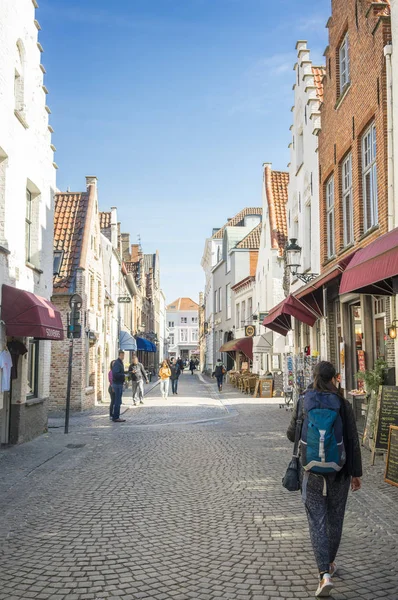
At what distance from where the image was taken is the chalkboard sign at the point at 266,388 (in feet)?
84.0

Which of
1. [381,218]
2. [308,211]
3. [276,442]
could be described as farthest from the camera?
[308,211]

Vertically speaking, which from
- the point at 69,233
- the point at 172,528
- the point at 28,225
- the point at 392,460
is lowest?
the point at 172,528

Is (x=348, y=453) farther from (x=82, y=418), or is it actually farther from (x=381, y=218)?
(x=82, y=418)

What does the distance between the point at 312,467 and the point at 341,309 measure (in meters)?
10.4

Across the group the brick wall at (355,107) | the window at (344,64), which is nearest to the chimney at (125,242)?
the brick wall at (355,107)

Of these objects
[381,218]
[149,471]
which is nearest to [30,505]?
[149,471]

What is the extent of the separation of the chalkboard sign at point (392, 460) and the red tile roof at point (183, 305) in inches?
4364

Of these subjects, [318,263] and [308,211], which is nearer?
[318,263]

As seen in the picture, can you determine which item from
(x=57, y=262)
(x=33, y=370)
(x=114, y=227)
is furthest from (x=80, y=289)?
(x=114, y=227)

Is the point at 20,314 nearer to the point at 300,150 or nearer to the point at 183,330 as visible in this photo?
the point at 300,150

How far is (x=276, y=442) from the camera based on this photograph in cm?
1241

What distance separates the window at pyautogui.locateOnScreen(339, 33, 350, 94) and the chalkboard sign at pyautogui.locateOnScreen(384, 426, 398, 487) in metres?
9.43

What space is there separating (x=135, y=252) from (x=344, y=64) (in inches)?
1598

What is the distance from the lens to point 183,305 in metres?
119
